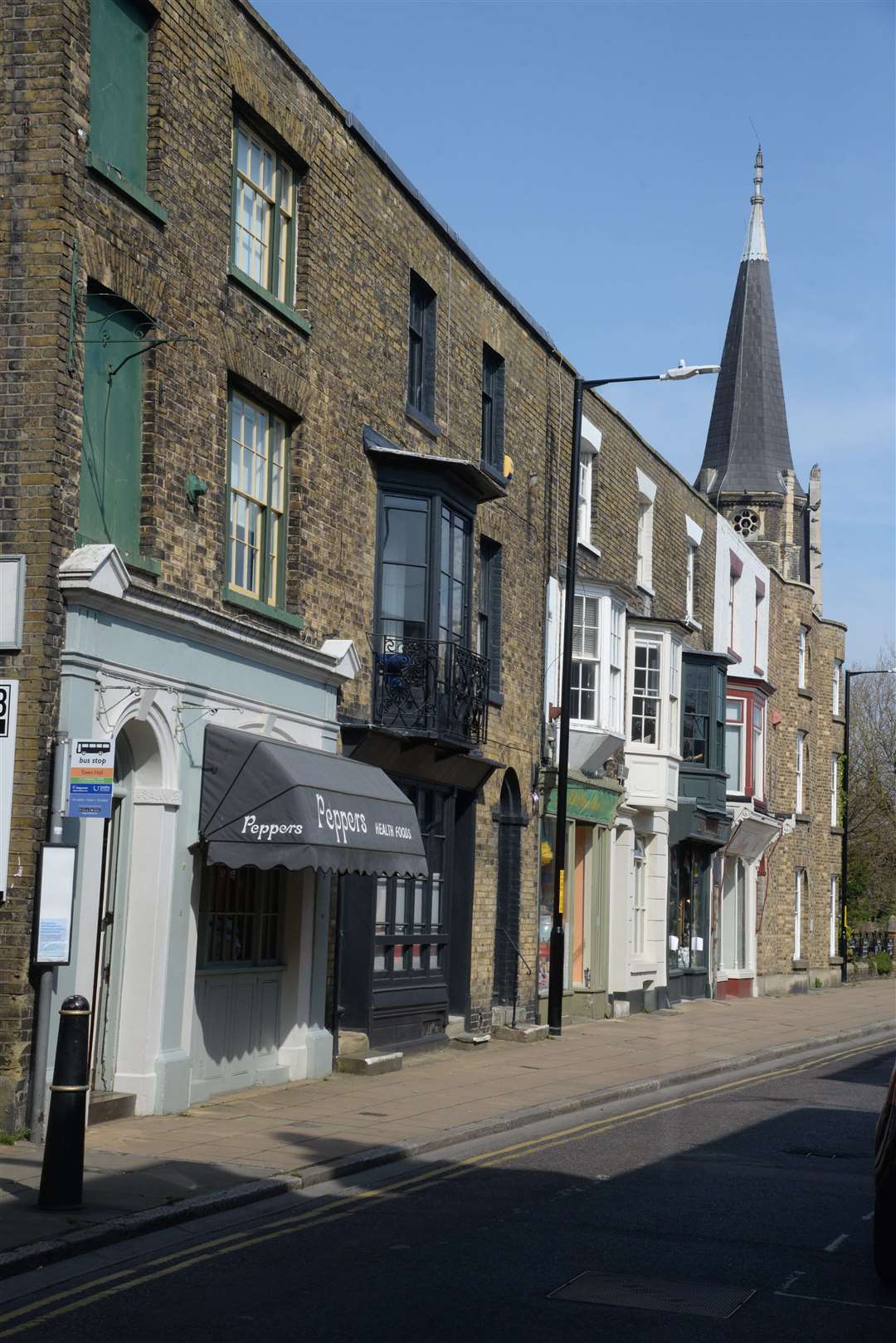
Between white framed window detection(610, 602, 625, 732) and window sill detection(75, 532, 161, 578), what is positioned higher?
white framed window detection(610, 602, 625, 732)

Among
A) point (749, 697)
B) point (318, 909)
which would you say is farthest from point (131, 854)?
point (749, 697)

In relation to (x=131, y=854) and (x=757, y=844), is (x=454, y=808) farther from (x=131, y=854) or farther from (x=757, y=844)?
(x=757, y=844)

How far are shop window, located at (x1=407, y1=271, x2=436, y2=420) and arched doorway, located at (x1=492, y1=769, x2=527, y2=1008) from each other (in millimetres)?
5726

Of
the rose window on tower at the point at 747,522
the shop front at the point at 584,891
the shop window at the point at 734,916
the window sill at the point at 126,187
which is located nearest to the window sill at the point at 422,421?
the window sill at the point at 126,187

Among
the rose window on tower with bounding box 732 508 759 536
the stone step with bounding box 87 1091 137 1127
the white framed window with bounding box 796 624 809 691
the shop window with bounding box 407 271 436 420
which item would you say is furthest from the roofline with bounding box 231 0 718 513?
the rose window on tower with bounding box 732 508 759 536

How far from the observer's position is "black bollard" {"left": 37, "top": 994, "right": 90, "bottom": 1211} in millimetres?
9578

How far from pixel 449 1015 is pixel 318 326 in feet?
30.0

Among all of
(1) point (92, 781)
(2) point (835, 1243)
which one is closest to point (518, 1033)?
(1) point (92, 781)

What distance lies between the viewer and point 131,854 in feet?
46.5

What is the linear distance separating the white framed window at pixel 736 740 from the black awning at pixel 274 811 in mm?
21575

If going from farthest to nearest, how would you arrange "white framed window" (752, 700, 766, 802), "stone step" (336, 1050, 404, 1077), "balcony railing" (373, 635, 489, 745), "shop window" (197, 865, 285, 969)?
"white framed window" (752, 700, 766, 802), "balcony railing" (373, 635, 489, 745), "stone step" (336, 1050, 404, 1077), "shop window" (197, 865, 285, 969)

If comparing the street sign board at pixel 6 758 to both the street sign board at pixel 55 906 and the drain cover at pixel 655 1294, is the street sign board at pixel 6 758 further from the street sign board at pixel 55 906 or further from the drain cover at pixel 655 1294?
the drain cover at pixel 655 1294

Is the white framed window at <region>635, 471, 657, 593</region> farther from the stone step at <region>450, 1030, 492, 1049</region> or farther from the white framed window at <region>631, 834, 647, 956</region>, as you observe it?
the stone step at <region>450, 1030, 492, 1049</region>

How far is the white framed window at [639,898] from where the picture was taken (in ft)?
97.7
